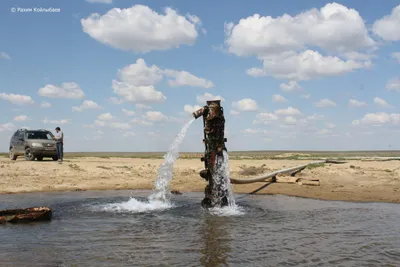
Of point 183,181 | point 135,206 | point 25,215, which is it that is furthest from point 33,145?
point 25,215

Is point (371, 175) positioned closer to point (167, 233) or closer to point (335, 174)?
A: point (335, 174)

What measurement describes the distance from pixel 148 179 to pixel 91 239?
39.4ft

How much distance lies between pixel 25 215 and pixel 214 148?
560cm

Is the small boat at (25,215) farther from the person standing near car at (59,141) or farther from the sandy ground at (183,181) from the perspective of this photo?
the person standing near car at (59,141)

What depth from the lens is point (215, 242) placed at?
7871 millimetres

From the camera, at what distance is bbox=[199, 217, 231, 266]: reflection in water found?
6.68 m

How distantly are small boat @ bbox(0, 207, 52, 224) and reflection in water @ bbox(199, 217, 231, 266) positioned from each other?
4048 mm

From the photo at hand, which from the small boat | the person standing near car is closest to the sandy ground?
the person standing near car

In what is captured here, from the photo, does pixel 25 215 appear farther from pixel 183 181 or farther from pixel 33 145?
pixel 33 145

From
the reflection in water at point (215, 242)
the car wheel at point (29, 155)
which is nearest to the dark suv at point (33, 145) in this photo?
the car wheel at point (29, 155)

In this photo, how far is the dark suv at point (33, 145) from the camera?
2603 cm

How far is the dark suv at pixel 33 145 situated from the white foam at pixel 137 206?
1451 cm

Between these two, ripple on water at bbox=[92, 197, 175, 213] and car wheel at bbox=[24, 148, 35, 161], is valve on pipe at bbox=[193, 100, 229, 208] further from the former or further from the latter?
car wheel at bbox=[24, 148, 35, 161]

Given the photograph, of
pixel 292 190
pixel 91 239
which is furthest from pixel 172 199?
pixel 91 239
